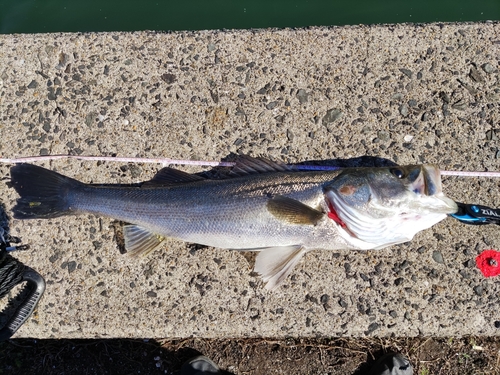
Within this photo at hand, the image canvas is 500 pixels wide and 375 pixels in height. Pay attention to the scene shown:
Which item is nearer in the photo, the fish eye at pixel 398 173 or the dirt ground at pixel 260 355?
the fish eye at pixel 398 173

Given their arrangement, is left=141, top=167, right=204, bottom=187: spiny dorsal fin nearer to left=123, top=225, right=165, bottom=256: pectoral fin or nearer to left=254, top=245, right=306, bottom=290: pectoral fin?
left=123, top=225, right=165, bottom=256: pectoral fin

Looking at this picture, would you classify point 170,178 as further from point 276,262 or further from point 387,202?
point 387,202

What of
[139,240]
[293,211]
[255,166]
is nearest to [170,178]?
[139,240]

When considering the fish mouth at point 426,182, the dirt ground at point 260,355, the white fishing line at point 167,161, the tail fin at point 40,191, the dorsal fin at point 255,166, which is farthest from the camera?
the dirt ground at point 260,355

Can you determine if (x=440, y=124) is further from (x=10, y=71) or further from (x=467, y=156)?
(x=10, y=71)

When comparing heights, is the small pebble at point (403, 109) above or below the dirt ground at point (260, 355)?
above

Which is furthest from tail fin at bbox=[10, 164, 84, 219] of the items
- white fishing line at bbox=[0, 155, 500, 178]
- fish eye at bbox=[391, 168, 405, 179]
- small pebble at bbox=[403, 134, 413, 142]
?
small pebble at bbox=[403, 134, 413, 142]

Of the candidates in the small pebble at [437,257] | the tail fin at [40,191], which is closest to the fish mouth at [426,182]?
the small pebble at [437,257]

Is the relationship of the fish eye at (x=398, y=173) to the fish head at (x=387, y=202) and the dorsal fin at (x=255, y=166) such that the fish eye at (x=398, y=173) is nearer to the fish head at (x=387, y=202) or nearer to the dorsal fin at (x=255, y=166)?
the fish head at (x=387, y=202)

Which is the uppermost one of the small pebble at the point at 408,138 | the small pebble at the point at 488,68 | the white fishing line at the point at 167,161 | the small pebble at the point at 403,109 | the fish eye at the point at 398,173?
the small pebble at the point at 488,68
